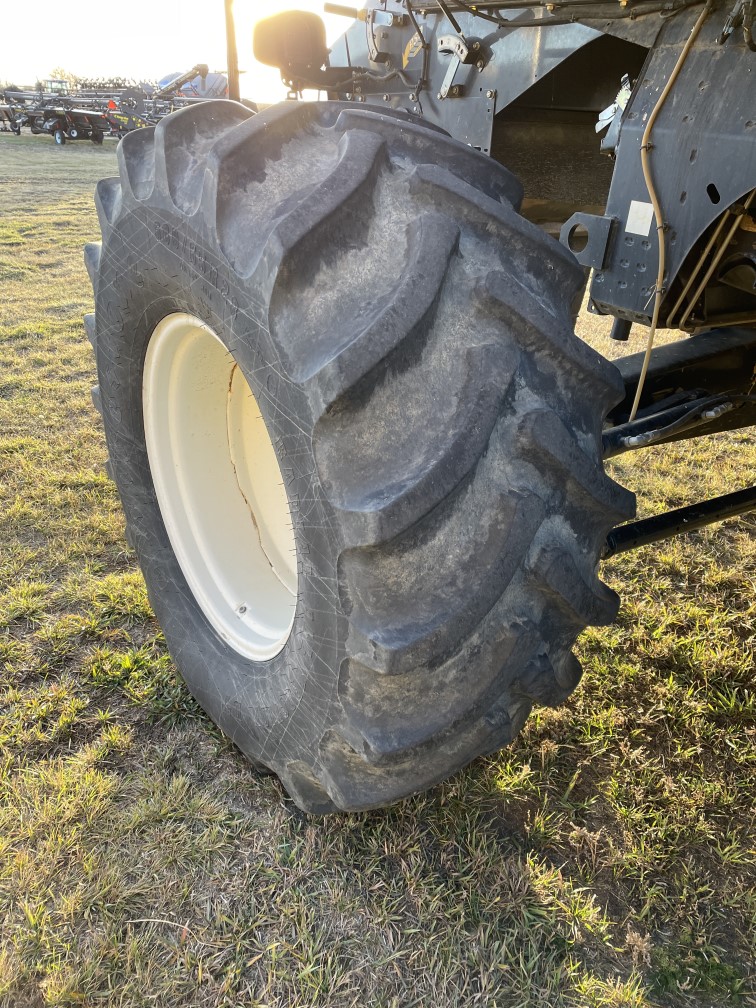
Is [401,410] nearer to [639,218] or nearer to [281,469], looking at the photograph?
[281,469]

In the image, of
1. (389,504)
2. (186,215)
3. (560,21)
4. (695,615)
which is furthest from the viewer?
(695,615)

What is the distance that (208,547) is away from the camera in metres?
2.07

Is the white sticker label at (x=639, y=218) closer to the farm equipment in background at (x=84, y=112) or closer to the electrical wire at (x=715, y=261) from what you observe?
the electrical wire at (x=715, y=261)

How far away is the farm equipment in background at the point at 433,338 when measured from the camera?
1.17 meters

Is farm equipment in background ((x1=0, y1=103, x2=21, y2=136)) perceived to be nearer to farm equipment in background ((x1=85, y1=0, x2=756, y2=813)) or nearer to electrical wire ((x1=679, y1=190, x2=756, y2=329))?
farm equipment in background ((x1=85, y1=0, x2=756, y2=813))

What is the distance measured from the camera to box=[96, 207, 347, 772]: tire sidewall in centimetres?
127

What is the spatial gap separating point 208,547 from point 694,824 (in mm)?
1350

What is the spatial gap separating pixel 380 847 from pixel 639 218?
4.55 ft

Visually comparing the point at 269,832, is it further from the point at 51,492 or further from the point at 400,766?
the point at 51,492

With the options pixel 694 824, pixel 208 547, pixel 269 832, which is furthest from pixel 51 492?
pixel 694 824

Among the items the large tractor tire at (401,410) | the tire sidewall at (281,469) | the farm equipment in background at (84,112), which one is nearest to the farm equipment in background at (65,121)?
the farm equipment in background at (84,112)

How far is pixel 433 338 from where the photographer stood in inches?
46.0

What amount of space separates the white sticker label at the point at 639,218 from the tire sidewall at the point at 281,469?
749mm

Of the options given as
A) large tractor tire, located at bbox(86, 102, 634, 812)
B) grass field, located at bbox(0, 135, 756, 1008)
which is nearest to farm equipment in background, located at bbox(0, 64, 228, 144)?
grass field, located at bbox(0, 135, 756, 1008)
